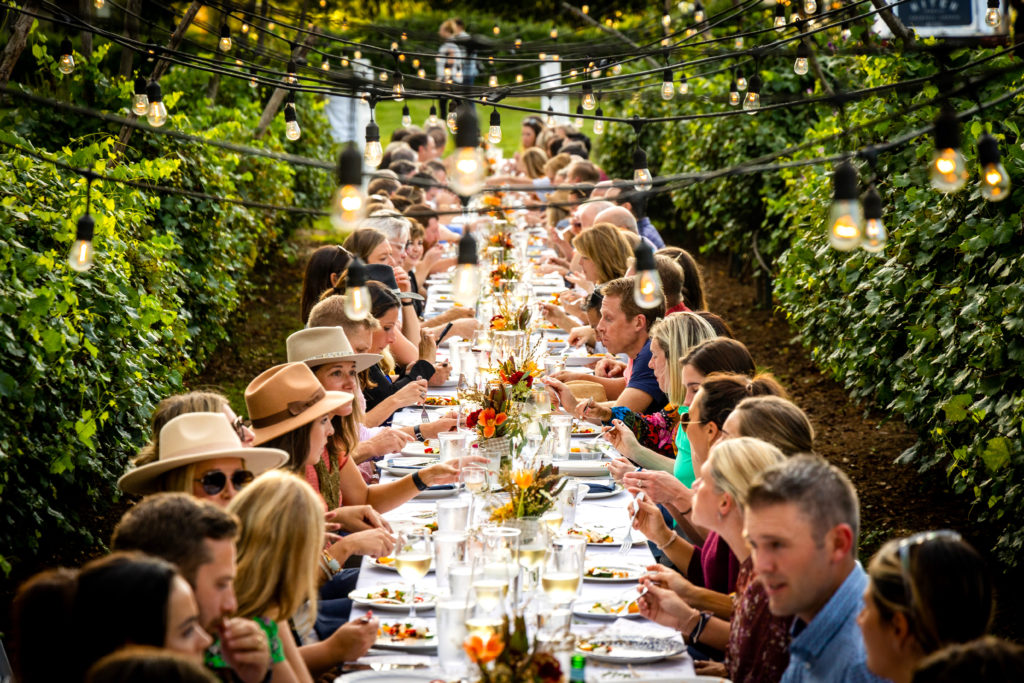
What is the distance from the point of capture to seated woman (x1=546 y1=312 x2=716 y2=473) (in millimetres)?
4312

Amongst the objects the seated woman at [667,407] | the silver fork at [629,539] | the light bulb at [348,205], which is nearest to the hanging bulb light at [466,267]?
the light bulb at [348,205]

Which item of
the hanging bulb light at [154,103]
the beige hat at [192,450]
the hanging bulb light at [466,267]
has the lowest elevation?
the beige hat at [192,450]

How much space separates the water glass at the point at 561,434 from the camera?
159 inches

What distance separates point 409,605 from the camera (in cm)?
294

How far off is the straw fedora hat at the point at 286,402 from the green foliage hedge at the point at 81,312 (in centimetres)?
110

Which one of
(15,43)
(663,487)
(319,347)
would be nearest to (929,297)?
(663,487)

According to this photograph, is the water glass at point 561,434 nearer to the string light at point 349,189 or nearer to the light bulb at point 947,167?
the string light at point 349,189

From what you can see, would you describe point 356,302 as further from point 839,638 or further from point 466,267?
point 839,638

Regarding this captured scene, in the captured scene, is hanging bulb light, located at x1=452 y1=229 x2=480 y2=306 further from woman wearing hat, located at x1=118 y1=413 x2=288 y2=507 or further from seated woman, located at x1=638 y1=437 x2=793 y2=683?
seated woman, located at x1=638 y1=437 x2=793 y2=683

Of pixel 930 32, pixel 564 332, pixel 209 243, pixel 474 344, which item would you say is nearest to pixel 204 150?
pixel 209 243

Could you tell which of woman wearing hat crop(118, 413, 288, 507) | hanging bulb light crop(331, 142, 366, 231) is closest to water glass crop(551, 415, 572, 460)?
woman wearing hat crop(118, 413, 288, 507)

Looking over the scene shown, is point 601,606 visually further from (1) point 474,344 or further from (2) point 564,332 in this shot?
(2) point 564,332

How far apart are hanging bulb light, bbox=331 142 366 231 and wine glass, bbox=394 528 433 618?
824mm

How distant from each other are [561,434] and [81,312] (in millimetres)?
2380
